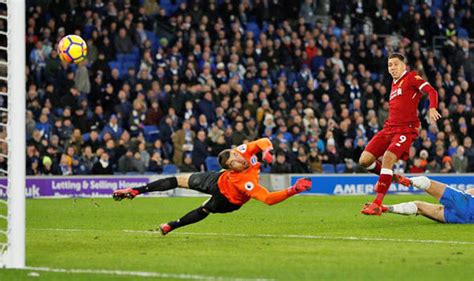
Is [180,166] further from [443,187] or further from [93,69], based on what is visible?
[443,187]

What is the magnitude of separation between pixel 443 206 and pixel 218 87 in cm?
1438

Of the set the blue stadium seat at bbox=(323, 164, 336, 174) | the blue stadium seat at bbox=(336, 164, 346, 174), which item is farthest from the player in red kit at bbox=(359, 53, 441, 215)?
the blue stadium seat at bbox=(336, 164, 346, 174)

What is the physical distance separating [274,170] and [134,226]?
471 inches

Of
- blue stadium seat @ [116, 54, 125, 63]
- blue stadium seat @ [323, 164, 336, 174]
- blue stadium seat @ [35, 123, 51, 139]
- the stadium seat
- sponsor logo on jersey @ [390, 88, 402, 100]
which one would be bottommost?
blue stadium seat @ [323, 164, 336, 174]

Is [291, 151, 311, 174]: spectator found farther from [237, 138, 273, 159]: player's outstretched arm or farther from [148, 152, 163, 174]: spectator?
[237, 138, 273, 159]: player's outstretched arm

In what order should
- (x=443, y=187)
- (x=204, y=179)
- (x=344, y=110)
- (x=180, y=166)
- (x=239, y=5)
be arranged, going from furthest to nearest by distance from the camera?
(x=239, y=5) → (x=344, y=110) → (x=180, y=166) → (x=443, y=187) → (x=204, y=179)

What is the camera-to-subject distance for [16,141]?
9.57 m

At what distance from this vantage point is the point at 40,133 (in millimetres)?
24812

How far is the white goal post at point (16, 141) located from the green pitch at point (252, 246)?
1.04 ft

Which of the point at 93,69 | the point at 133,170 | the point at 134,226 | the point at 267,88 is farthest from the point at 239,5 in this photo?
the point at 134,226

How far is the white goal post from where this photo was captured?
954 cm

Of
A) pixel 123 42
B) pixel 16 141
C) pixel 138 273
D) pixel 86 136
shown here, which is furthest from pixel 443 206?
pixel 123 42

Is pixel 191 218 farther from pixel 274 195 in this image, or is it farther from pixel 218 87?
pixel 218 87

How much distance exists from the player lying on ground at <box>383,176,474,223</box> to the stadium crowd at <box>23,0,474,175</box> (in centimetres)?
1187
